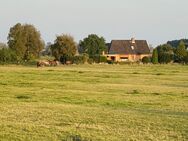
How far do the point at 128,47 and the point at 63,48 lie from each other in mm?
26334

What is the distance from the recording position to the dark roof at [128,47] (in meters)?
104

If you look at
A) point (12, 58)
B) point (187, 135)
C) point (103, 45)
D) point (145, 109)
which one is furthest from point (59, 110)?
point (103, 45)

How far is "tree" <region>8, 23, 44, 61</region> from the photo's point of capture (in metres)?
78.6

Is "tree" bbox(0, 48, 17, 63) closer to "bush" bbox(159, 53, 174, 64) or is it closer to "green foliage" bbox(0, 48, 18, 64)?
"green foliage" bbox(0, 48, 18, 64)

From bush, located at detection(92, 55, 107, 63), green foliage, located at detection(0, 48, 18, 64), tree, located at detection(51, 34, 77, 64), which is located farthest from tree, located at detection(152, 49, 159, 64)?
green foliage, located at detection(0, 48, 18, 64)

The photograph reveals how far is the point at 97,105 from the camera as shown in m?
15.2

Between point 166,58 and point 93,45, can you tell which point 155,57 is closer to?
point 166,58

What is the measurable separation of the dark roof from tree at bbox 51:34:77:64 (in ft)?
72.8

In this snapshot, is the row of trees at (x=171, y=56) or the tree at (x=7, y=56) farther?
the row of trees at (x=171, y=56)

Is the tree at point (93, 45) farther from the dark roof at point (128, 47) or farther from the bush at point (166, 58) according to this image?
the bush at point (166, 58)

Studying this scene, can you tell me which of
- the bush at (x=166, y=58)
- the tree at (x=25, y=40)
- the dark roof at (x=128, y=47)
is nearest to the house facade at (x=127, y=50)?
the dark roof at (x=128, y=47)

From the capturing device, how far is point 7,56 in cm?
7131

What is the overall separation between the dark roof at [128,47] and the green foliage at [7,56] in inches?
1389

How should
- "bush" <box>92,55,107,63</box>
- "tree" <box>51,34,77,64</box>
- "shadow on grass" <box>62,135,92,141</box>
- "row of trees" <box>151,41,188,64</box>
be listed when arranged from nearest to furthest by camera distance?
"shadow on grass" <box>62,135,92,141</box>
"row of trees" <box>151,41,188,64</box>
"tree" <box>51,34,77,64</box>
"bush" <box>92,55,107,63</box>
